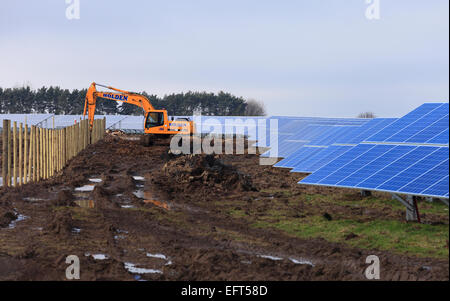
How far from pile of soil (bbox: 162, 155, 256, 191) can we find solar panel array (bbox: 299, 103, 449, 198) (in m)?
8.28

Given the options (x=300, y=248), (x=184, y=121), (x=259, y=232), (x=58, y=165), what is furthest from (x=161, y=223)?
(x=184, y=121)

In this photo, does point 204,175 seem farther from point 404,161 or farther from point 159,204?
point 404,161

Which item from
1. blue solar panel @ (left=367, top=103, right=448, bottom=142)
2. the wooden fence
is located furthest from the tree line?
blue solar panel @ (left=367, top=103, right=448, bottom=142)

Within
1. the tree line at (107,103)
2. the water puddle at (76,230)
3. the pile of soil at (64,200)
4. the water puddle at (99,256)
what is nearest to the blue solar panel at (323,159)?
the pile of soil at (64,200)

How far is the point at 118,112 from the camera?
271ft

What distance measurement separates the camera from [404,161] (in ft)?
49.1

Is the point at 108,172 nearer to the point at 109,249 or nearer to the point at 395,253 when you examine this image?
the point at 109,249

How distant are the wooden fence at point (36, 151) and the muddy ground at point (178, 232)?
78cm

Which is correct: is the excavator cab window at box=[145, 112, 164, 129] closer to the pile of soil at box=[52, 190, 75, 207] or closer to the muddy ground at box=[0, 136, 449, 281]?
the muddy ground at box=[0, 136, 449, 281]

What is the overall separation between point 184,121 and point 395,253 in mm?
30130

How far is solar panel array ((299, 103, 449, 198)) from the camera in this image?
13720mm

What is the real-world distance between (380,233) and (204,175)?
37.5 ft

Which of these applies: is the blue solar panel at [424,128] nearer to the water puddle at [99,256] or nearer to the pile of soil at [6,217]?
the water puddle at [99,256]

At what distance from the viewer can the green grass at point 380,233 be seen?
522 inches
